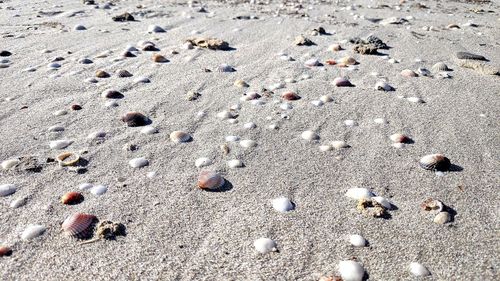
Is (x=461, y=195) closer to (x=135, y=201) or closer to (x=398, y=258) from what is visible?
(x=398, y=258)

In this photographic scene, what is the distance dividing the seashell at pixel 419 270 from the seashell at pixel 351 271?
0.76 feet

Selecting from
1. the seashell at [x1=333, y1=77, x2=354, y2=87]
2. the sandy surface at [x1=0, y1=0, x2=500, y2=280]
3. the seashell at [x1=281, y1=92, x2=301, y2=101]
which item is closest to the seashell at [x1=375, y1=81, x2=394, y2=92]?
the sandy surface at [x1=0, y1=0, x2=500, y2=280]

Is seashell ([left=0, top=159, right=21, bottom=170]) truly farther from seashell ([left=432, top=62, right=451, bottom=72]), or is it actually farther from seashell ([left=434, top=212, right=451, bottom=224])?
seashell ([left=432, top=62, right=451, bottom=72])

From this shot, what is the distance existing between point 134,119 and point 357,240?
196 cm

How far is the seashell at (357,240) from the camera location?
7.42 ft

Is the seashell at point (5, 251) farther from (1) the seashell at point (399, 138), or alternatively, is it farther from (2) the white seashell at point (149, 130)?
(1) the seashell at point (399, 138)

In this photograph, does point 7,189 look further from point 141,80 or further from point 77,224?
point 141,80

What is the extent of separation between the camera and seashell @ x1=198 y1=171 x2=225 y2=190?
269 cm

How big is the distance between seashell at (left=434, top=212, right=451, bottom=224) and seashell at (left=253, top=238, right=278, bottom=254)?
2.91ft

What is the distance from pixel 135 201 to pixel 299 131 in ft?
4.68

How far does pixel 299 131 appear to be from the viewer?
349 cm

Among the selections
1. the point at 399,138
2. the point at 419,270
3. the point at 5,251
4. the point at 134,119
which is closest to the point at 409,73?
the point at 399,138

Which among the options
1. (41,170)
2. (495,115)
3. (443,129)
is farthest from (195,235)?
(495,115)

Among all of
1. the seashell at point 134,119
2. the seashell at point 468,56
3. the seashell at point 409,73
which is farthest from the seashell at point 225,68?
the seashell at point 468,56
